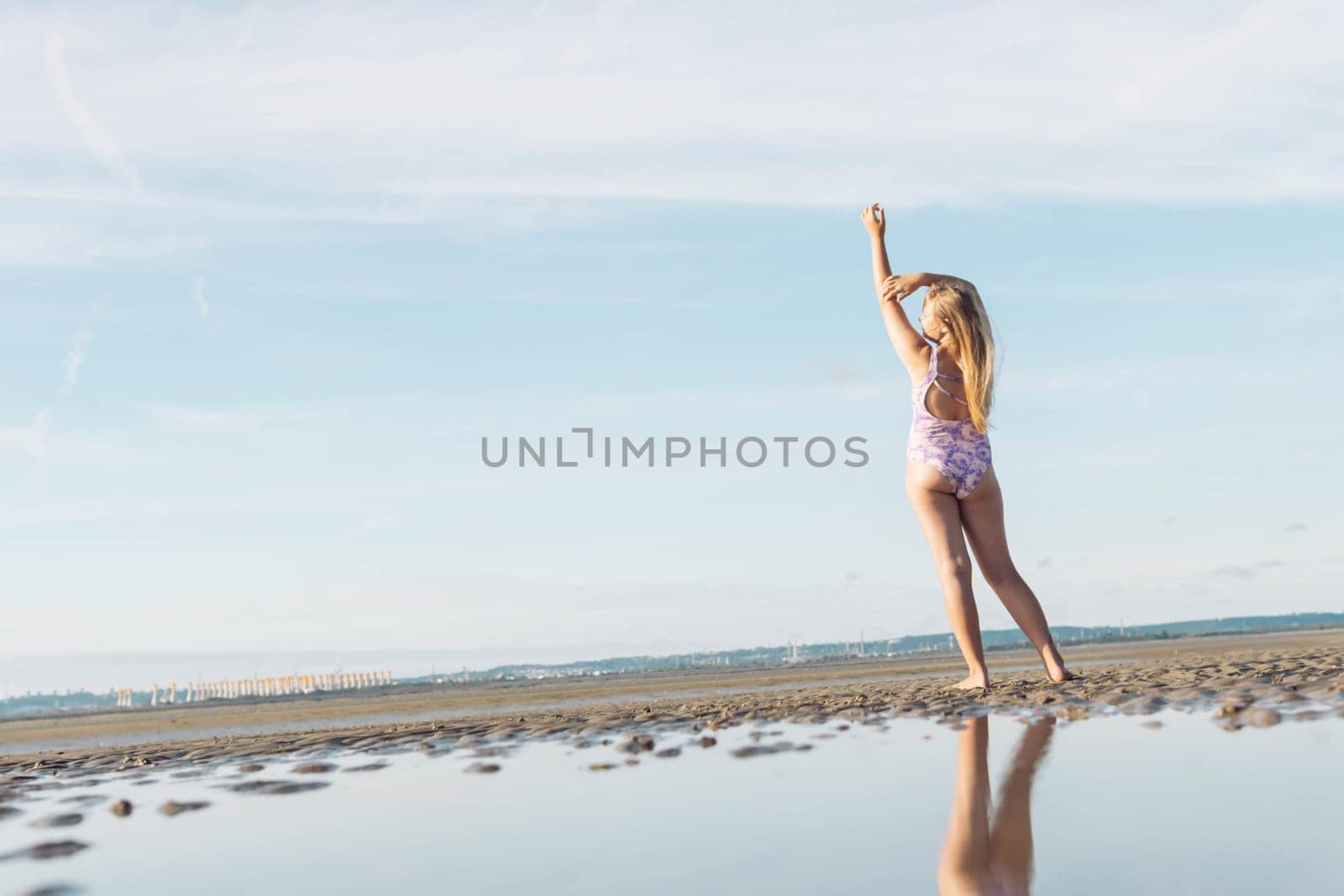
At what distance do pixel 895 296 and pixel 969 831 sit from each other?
5.43m

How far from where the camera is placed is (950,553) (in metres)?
7.46

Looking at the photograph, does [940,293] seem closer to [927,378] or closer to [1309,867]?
[927,378]

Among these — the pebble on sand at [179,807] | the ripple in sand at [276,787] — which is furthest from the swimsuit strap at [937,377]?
the pebble on sand at [179,807]

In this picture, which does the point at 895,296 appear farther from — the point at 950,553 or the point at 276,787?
the point at 276,787

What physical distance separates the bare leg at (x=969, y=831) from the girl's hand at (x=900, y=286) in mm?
4021

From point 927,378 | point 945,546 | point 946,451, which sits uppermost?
point 927,378

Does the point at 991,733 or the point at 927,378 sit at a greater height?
the point at 927,378

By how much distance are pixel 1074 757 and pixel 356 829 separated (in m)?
2.69

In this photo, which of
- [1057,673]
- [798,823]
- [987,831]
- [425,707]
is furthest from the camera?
[425,707]

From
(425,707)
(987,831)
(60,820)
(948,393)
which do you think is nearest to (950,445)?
(948,393)

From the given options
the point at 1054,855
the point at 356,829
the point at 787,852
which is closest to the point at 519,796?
the point at 356,829

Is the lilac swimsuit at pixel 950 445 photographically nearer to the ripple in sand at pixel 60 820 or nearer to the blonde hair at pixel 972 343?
the blonde hair at pixel 972 343

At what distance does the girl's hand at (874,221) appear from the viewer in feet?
26.8

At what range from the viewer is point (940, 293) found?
25.0 feet
